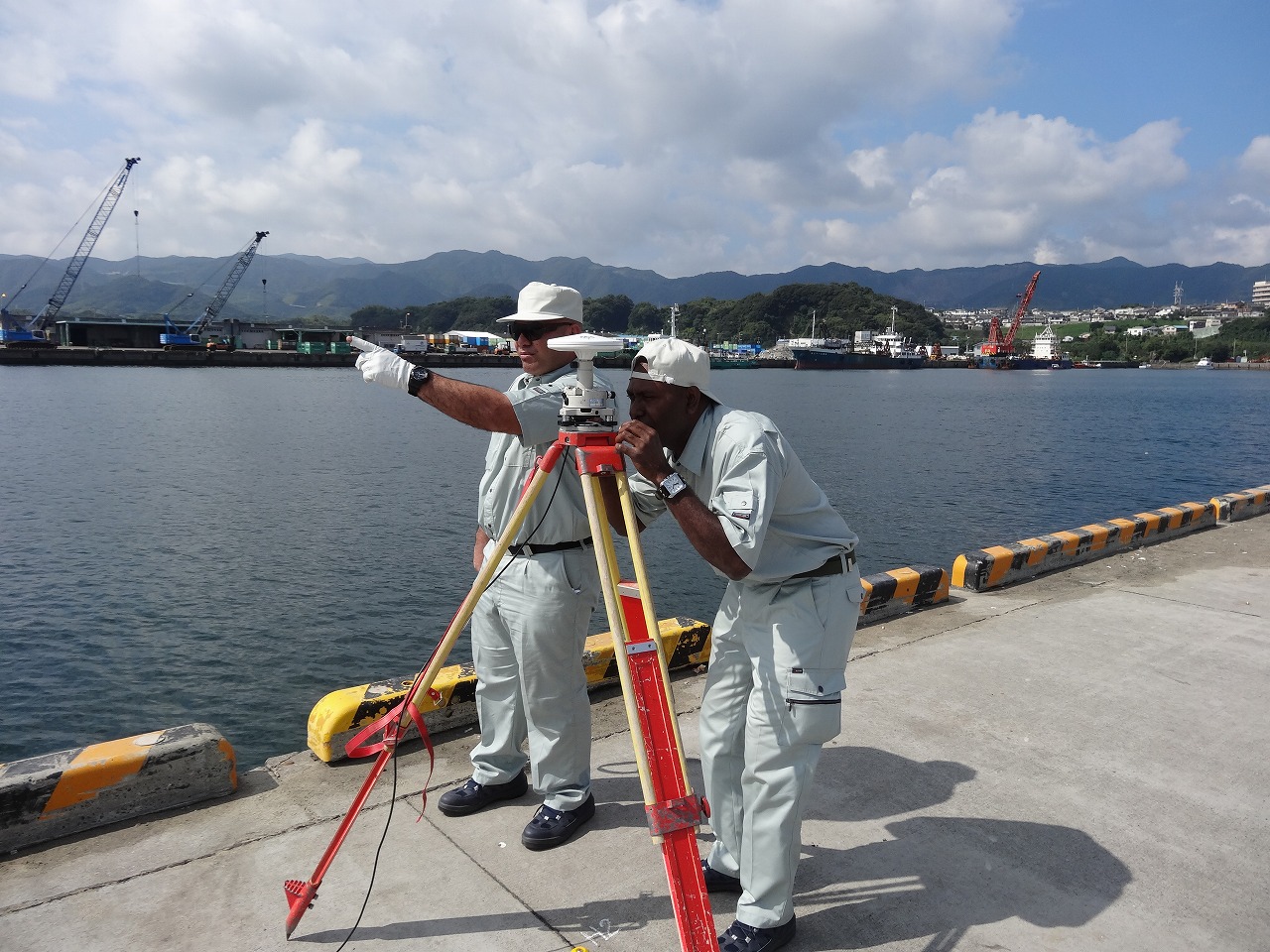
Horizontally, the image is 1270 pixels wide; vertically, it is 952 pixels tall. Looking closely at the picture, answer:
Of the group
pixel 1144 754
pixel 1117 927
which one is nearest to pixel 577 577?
pixel 1117 927

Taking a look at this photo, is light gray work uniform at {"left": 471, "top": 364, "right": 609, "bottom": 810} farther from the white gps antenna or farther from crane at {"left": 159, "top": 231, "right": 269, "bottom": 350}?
crane at {"left": 159, "top": 231, "right": 269, "bottom": 350}

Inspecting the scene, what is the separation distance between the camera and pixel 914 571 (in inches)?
268

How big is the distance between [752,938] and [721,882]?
15.4 inches

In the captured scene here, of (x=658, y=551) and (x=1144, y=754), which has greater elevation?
(x=1144, y=754)

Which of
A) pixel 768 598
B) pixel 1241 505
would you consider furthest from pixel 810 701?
pixel 1241 505

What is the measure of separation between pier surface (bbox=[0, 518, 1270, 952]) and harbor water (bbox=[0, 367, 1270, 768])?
408 cm

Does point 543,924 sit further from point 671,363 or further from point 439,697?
point 671,363

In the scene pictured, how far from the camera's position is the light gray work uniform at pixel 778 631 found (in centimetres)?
257

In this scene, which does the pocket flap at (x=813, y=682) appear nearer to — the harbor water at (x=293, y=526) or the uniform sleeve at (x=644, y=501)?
the uniform sleeve at (x=644, y=501)

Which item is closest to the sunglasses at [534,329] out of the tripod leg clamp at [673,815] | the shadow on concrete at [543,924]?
the tripod leg clamp at [673,815]

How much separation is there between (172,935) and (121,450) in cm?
2763

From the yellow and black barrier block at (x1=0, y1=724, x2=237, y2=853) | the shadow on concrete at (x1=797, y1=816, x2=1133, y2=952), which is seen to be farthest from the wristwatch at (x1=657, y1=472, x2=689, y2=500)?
the yellow and black barrier block at (x1=0, y1=724, x2=237, y2=853)

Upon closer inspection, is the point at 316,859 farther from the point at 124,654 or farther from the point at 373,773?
the point at 124,654

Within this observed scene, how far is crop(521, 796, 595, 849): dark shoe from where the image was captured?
10.8 ft
